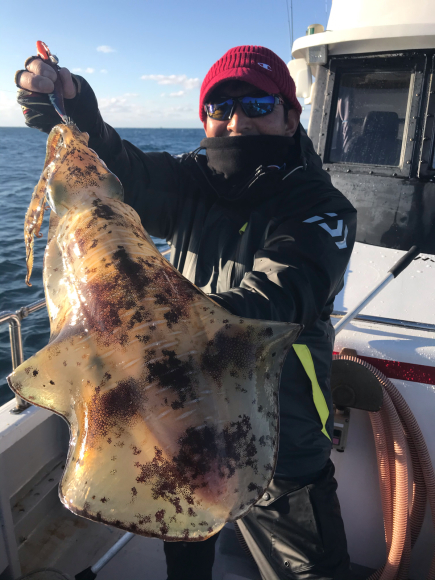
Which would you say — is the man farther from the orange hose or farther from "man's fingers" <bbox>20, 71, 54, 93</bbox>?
the orange hose

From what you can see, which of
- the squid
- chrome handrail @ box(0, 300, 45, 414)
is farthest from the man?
chrome handrail @ box(0, 300, 45, 414)

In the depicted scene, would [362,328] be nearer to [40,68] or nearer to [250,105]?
[250,105]

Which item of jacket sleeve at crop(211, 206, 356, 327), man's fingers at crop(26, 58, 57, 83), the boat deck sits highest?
man's fingers at crop(26, 58, 57, 83)

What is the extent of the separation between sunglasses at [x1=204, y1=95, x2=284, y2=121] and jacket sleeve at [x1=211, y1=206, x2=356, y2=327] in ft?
2.60

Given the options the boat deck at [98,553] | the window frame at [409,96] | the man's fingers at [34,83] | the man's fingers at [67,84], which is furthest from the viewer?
the window frame at [409,96]

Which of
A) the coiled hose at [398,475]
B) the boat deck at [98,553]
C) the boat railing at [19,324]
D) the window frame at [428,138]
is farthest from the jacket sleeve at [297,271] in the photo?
the window frame at [428,138]

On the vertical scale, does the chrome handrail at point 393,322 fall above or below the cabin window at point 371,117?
below

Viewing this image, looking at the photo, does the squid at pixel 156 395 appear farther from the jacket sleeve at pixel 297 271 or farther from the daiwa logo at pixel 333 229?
the daiwa logo at pixel 333 229

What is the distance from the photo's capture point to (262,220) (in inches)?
68.0

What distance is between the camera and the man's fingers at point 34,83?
1.62 m

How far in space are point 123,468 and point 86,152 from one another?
1099 mm

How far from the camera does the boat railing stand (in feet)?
7.67

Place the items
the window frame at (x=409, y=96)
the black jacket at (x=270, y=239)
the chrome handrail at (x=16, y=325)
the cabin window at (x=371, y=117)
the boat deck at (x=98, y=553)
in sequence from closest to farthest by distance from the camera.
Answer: the black jacket at (x=270, y=239), the chrome handrail at (x=16, y=325), the boat deck at (x=98, y=553), the window frame at (x=409, y=96), the cabin window at (x=371, y=117)

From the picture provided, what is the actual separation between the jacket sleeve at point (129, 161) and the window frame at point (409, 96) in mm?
2547
